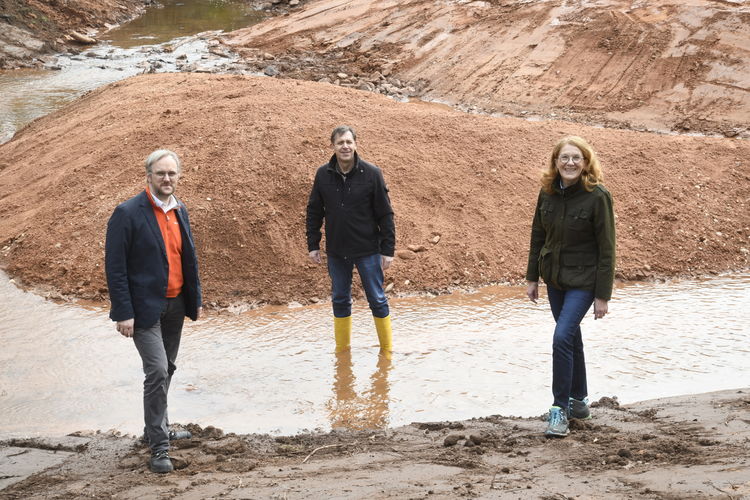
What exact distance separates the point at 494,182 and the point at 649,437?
18.0ft

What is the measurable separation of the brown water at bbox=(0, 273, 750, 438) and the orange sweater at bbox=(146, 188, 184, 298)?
59.2 inches

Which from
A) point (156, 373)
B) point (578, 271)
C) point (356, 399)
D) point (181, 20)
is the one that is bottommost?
point (356, 399)

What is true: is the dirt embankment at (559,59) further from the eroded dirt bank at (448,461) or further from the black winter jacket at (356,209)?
the eroded dirt bank at (448,461)

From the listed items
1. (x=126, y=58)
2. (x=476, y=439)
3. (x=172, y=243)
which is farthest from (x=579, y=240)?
(x=126, y=58)

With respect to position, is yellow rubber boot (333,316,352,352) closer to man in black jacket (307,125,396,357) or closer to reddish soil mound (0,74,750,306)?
man in black jacket (307,125,396,357)

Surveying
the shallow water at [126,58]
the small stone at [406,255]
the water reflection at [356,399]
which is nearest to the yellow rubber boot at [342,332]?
the water reflection at [356,399]

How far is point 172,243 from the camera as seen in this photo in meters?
4.47

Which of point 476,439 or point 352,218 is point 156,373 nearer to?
point 476,439

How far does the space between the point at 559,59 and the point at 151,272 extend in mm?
15007

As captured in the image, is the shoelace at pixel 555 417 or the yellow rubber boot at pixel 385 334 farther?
the yellow rubber boot at pixel 385 334

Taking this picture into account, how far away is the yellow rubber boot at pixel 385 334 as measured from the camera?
652cm

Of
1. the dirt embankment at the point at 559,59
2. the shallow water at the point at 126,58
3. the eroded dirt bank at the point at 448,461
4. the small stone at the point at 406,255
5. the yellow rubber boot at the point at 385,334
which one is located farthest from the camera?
the shallow water at the point at 126,58

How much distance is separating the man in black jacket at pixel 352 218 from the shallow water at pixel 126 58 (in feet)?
36.0

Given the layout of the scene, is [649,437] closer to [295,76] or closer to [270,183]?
[270,183]
